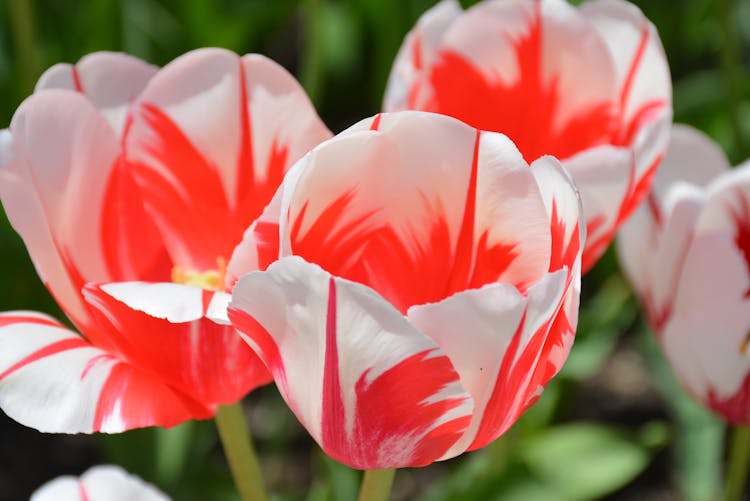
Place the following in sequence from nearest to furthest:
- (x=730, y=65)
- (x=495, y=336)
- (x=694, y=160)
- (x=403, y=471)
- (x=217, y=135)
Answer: (x=495, y=336)
(x=217, y=135)
(x=694, y=160)
(x=730, y=65)
(x=403, y=471)

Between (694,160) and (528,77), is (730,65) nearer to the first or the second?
(694,160)

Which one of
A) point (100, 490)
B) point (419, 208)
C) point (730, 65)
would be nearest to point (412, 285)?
point (419, 208)

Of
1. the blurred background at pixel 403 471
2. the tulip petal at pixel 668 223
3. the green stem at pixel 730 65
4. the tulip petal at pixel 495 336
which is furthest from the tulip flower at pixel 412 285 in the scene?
the green stem at pixel 730 65

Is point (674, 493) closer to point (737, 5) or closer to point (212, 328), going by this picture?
point (737, 5)

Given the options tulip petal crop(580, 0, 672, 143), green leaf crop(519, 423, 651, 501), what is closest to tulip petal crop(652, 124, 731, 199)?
tulip petal crop(580, 0, 672, 143)

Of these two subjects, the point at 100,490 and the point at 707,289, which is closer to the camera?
the point at 100,490

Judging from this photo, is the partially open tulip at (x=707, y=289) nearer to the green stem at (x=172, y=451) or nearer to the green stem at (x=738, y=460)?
the green stem at (x=738, y=460)
